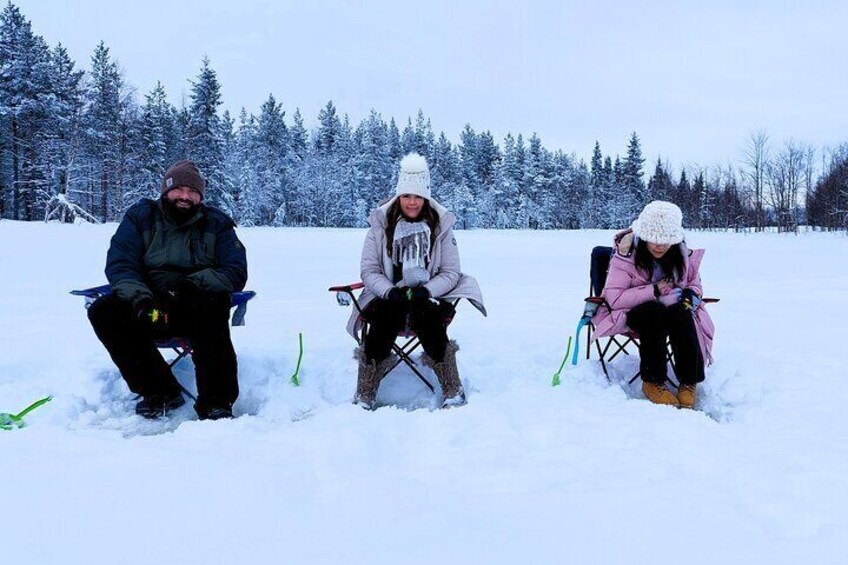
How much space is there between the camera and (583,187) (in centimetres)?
5228

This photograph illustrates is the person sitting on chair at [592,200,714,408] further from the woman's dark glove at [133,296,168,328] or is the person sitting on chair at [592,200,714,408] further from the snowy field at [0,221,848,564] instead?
the woman's dark glove at [133,296,168,328]

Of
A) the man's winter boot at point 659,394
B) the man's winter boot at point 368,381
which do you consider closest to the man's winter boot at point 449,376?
the man's winter boot at point 368,381

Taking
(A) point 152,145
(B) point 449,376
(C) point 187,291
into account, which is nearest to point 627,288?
(B) point 449,376

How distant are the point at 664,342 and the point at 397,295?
1.59 metres

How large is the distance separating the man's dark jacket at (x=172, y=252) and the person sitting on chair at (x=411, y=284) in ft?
2.58

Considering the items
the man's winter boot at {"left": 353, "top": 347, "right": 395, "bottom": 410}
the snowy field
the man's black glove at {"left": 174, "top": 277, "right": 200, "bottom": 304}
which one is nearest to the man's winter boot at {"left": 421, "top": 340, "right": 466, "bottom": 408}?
the snowy field

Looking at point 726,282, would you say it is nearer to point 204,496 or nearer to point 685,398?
point 685,398

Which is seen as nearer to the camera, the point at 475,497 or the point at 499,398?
the point at 475,497

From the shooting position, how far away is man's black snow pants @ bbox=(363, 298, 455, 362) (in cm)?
313

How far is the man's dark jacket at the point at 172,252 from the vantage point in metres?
3.01

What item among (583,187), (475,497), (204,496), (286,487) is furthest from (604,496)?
(583,187)

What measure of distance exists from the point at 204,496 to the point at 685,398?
2610mm

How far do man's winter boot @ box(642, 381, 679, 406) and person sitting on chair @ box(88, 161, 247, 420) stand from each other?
235 centimetres

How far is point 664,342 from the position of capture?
3.26 metres
